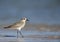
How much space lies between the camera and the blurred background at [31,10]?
2.78 m

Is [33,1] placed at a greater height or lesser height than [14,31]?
greater

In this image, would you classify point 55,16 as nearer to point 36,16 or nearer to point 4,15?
point 36,16

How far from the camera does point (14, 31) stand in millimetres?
2658

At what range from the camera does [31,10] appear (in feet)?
9.25

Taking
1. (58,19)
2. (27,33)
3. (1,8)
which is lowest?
(27,33)

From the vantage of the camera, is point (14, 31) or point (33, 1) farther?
point (33, 1)

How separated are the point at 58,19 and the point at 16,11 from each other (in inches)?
23.0

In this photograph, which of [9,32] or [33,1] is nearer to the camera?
[9,32]

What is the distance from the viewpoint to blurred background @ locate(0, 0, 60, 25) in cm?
278

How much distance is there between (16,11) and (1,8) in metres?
0.21

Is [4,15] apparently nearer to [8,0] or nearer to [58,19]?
[8,0]

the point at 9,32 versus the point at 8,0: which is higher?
the point at 8,0

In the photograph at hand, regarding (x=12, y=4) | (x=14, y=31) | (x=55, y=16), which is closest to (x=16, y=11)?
(x=12, y=4)

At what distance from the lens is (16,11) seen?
2.82 m
